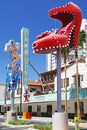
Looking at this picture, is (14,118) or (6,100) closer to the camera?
(14,118)

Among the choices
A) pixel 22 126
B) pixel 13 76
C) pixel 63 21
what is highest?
pixel 63 21

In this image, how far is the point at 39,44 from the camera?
70.8 ft

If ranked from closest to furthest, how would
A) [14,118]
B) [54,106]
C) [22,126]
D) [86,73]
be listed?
[22,126] → [14,118] → [86,73] → [54,106]

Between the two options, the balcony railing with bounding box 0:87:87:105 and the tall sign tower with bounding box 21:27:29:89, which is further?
the tall sign tower with bounding box 21:27:29:89

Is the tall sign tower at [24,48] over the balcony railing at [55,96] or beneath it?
over

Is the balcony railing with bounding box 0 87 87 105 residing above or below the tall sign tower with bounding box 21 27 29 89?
below

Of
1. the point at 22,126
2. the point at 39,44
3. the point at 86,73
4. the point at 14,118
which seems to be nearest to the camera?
the point at 39,44

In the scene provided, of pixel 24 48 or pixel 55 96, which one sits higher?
pixel 24 48

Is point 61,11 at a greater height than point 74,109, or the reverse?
point 61,11

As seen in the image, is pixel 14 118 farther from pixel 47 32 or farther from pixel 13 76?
pixel 47 32

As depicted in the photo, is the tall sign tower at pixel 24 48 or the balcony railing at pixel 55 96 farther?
the tall sign tower at pixel 24 48

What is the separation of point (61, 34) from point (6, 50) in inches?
745

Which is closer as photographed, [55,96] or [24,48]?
[55,96]

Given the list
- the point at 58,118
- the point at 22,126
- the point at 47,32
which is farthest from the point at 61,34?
the point at 22,126
